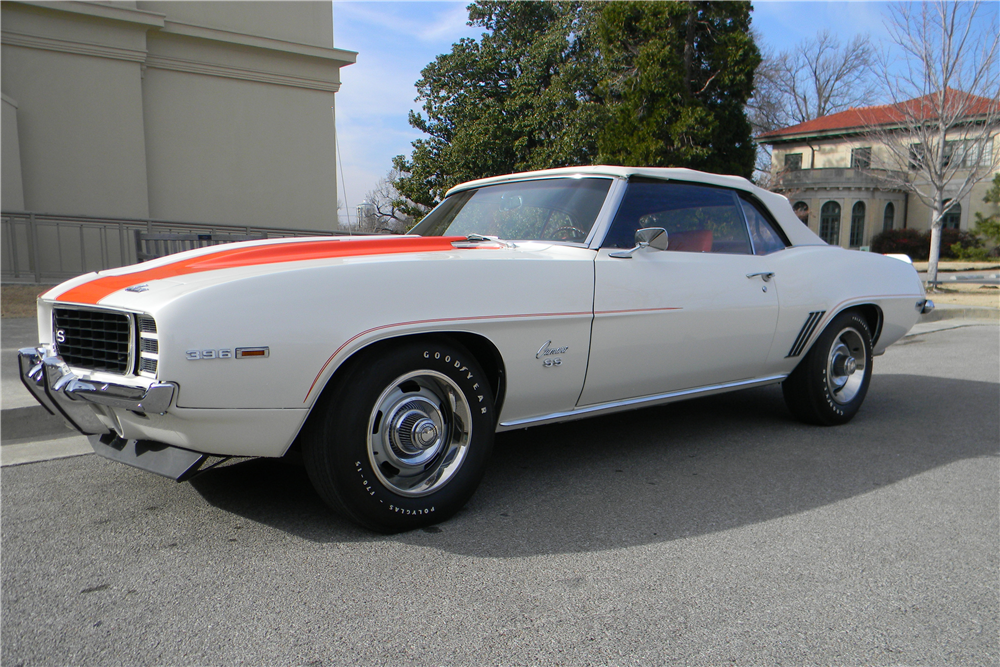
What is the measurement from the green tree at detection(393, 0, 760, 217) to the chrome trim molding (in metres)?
16.7

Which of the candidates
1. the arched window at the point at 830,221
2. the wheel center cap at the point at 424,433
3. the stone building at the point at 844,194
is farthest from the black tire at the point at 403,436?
the arched window at the point at 830,221

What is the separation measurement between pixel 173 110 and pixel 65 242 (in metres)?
2.86

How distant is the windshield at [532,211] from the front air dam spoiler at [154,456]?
185cm

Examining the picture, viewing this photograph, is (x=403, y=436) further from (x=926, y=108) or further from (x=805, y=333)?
(x=926, y=108)

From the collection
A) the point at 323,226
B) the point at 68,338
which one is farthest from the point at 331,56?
the point at 68,338

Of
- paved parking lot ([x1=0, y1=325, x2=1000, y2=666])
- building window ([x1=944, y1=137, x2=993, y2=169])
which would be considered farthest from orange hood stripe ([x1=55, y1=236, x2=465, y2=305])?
building window ([x1=944, y1=137, x2=993, y2=169])

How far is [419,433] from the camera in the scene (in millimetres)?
2850

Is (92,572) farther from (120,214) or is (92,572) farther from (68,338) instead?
(120,214)

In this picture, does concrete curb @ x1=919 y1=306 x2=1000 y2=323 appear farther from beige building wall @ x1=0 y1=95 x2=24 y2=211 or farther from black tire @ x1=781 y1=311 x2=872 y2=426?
beige building wall @ x1=0 y1=95 x2=24 y2=211

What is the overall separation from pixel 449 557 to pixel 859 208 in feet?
143

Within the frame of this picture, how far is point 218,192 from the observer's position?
40.7 feet

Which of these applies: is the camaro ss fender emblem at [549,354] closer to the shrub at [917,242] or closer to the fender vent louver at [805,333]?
the fender vent louver at [805,333]

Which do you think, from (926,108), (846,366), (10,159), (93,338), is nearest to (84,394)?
(93,338)

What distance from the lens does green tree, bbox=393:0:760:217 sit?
20516 millimetres
